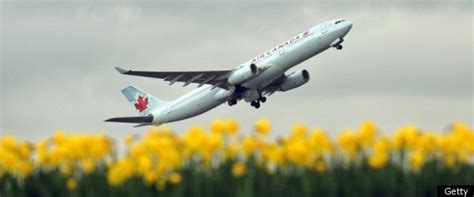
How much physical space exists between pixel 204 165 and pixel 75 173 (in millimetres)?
2117

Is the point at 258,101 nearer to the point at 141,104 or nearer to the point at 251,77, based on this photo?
the point at 251,77

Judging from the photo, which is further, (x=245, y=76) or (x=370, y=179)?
(x=245, y=76)

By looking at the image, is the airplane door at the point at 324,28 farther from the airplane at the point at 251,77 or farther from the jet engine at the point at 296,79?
the jet engine at the point at 296,79

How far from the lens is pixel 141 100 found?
64.7 meters

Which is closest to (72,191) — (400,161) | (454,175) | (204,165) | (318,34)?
(204,165)

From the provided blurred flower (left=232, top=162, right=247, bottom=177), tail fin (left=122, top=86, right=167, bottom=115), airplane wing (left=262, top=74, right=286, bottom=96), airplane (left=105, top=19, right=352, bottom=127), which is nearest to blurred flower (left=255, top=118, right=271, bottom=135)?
blurred flower (left=232, top=162, right=247, bottom=177)

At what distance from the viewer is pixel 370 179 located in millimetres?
12133

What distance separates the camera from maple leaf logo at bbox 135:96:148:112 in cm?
6409

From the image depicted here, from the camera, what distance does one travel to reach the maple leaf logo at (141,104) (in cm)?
6409

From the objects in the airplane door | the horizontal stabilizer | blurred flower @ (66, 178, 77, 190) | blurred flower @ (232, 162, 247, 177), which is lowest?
blurred flower @ (66, 178, 77, 190)

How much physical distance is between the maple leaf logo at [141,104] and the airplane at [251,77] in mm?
2668

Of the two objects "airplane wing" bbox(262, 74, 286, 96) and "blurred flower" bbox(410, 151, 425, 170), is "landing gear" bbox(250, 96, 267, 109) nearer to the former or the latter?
"airplane wing" bbox(262, 74, 286, 96)

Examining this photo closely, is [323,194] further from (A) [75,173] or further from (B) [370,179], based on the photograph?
(A) [75,173]

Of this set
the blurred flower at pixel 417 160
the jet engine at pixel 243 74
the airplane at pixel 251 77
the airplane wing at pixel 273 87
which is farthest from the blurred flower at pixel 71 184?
the airplane wing at pixel 273 87
